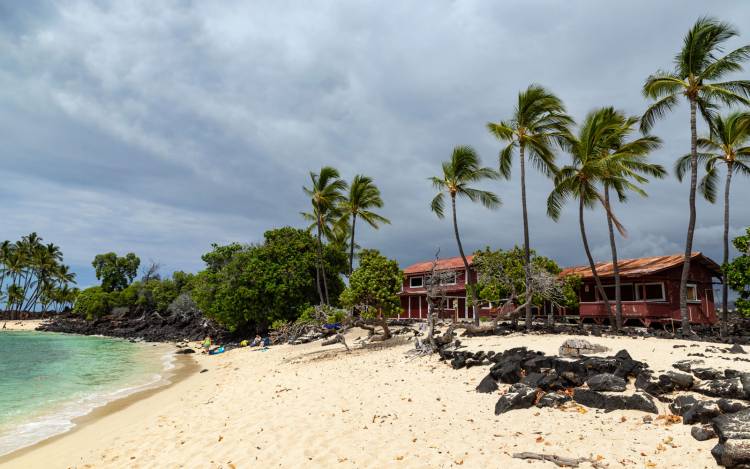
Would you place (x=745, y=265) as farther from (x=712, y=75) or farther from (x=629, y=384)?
(x=629, y=384)

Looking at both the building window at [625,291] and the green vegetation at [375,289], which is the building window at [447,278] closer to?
the green vegetation at [375,289]

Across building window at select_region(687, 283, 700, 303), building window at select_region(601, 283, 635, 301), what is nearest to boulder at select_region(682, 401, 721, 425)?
building window at select_region(601, 283, 635, 301)

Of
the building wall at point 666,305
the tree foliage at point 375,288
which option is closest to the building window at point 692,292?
the building wall at point 666,305

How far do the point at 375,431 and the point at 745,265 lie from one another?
2195 cm

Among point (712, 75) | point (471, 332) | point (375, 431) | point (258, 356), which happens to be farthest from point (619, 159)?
point (258, 356)

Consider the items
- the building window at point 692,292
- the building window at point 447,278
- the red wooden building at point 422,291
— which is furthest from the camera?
the red wooden building at point 422,291

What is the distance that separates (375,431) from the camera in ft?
25.8

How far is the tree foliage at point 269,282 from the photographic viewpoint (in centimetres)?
3181

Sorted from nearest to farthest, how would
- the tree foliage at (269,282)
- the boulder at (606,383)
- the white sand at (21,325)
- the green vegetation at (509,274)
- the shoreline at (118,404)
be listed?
the boulder at (606,383) < the shoreline at (118,404) < the green vegetation at (509,274) < the tree foliage at (269,282) < the white sand at (21,325)

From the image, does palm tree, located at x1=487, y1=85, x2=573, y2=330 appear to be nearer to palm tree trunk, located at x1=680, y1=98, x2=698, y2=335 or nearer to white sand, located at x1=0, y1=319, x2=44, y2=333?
palm tree trunk, located at x1=680, y1=98, x2=698, y2=335

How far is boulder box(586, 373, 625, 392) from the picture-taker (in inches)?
336

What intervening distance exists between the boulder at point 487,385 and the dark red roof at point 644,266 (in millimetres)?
20324

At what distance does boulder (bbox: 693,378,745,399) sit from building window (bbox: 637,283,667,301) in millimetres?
21252

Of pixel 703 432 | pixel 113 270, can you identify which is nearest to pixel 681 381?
pixel 703 432
